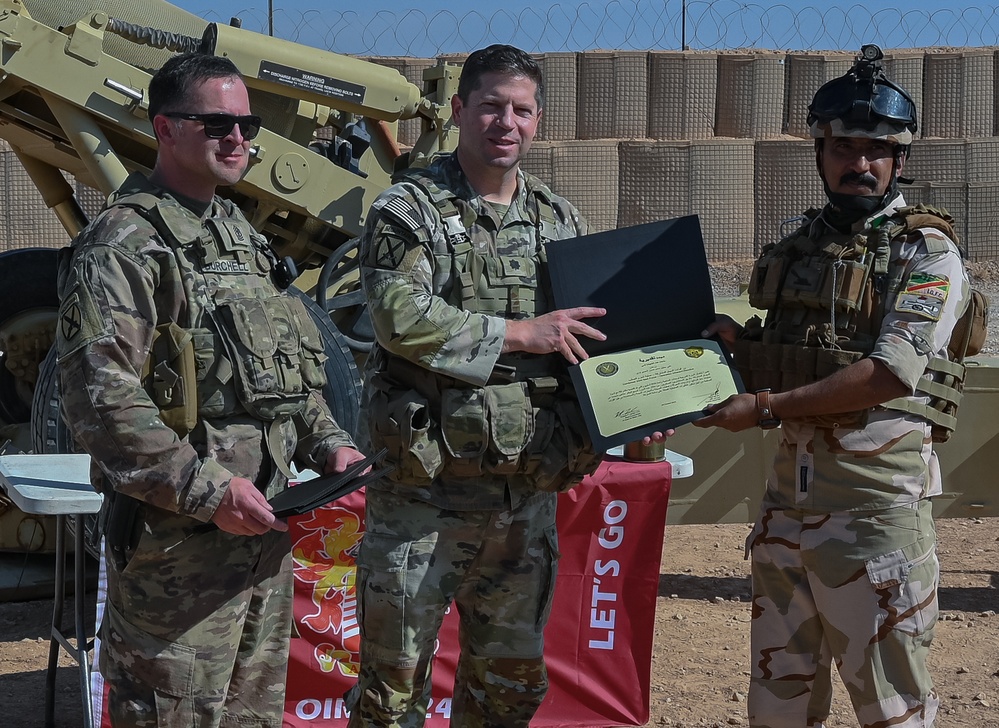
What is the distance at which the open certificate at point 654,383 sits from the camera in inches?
111

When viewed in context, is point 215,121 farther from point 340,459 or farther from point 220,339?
point 340,459

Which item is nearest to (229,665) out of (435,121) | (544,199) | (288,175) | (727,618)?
(544,199)

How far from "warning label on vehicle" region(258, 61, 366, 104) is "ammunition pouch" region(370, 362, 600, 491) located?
3.25 meters

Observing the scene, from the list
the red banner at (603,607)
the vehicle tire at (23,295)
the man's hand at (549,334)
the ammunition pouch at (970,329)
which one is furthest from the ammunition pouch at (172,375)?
the vehicle tire at (23,295)

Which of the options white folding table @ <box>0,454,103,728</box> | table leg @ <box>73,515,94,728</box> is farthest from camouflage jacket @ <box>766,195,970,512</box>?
table leg @ <box>73,515,94,728</box>

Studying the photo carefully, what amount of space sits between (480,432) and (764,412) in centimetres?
72

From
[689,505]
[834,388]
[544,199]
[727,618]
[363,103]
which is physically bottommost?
[727,618]

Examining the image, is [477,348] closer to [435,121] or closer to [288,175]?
[288,175]

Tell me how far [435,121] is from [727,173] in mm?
7573

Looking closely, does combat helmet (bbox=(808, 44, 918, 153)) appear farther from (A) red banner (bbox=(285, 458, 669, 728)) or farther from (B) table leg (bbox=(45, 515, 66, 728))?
(B) table leg (bbox=(45, 515, 66, 728))

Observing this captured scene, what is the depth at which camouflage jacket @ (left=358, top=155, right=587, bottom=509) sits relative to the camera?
8.84 ft

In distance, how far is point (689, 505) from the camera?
5543mm

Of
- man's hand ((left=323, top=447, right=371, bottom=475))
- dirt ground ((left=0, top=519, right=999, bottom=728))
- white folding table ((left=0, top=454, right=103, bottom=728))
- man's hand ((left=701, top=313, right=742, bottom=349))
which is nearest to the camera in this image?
man's hand ((left=323, top=447, right=371, bottom=475))

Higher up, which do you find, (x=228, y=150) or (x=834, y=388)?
(x=228, y=150)
